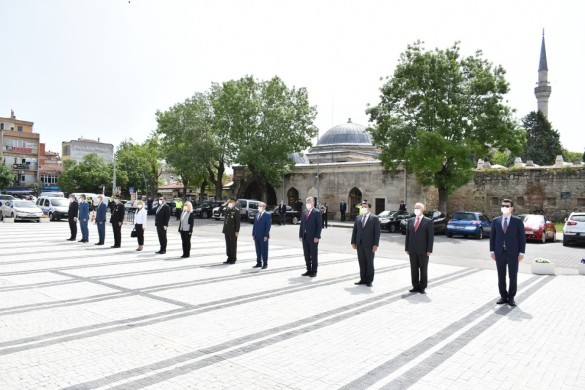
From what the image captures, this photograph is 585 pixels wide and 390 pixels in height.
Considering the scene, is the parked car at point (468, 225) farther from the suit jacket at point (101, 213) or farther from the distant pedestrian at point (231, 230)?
the suit jacket at point (101, 213)

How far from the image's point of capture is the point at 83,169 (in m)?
62.5

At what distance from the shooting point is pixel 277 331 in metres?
6.11

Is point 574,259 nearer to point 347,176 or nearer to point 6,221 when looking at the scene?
point 347,176

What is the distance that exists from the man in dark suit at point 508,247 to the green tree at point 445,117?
17976mm

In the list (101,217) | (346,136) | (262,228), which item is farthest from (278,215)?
(346,136)

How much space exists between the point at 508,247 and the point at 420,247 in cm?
153

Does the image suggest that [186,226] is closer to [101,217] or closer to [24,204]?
[101,217]

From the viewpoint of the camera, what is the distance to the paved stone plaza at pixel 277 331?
4555 millimetres

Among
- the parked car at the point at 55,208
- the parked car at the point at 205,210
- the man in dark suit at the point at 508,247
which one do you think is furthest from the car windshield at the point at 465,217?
the parked car at the point at 55,208

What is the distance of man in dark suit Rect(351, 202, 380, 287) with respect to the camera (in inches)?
375

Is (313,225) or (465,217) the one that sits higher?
(313,225)

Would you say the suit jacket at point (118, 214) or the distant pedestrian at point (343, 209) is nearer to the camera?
the suit jacket at point (118, 214)

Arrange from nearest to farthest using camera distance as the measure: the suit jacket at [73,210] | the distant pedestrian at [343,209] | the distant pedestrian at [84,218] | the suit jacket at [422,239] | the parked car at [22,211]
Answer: the suit jacket at [422,239]
the distant pedestrian at [84,218]
the suit jacket at [73,210]
the parked car at [22,211]
the distant pedestrian at [343,209]

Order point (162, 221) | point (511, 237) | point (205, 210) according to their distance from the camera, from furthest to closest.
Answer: point (205, 210)
point (162, 221)
point (511, 237)
